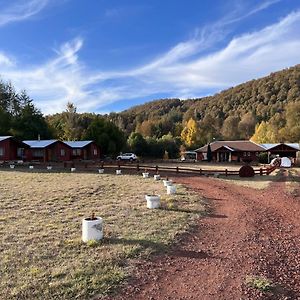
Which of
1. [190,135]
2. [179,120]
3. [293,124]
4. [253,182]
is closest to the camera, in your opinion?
[253,182]

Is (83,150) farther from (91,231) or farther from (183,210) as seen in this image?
(91,231)

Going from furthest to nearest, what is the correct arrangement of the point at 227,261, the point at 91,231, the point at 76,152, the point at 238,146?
the point at 238,146 < the point at 76,152 < the point at 91,231 < the point at 227,261

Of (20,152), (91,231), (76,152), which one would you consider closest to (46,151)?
(20,152)

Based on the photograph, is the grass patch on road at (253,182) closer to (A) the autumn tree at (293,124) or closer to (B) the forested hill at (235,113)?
(A) the autumn tree at (293,124)

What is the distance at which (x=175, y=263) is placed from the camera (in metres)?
7.68

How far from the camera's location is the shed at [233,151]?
5559 centimetres

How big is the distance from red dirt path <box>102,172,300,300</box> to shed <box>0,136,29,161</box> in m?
36.8

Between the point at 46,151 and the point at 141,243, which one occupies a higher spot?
the point at 46,151

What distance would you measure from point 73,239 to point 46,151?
40815mm

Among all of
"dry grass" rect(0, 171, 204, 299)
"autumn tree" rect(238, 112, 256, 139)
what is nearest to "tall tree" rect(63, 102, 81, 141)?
"autumn tree" rect(238, 112, 256, 139)

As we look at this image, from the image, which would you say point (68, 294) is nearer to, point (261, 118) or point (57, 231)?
point (57, 231)

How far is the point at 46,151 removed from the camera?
48250 mm

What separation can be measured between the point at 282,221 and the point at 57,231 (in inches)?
281

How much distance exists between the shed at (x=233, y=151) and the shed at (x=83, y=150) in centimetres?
1716
